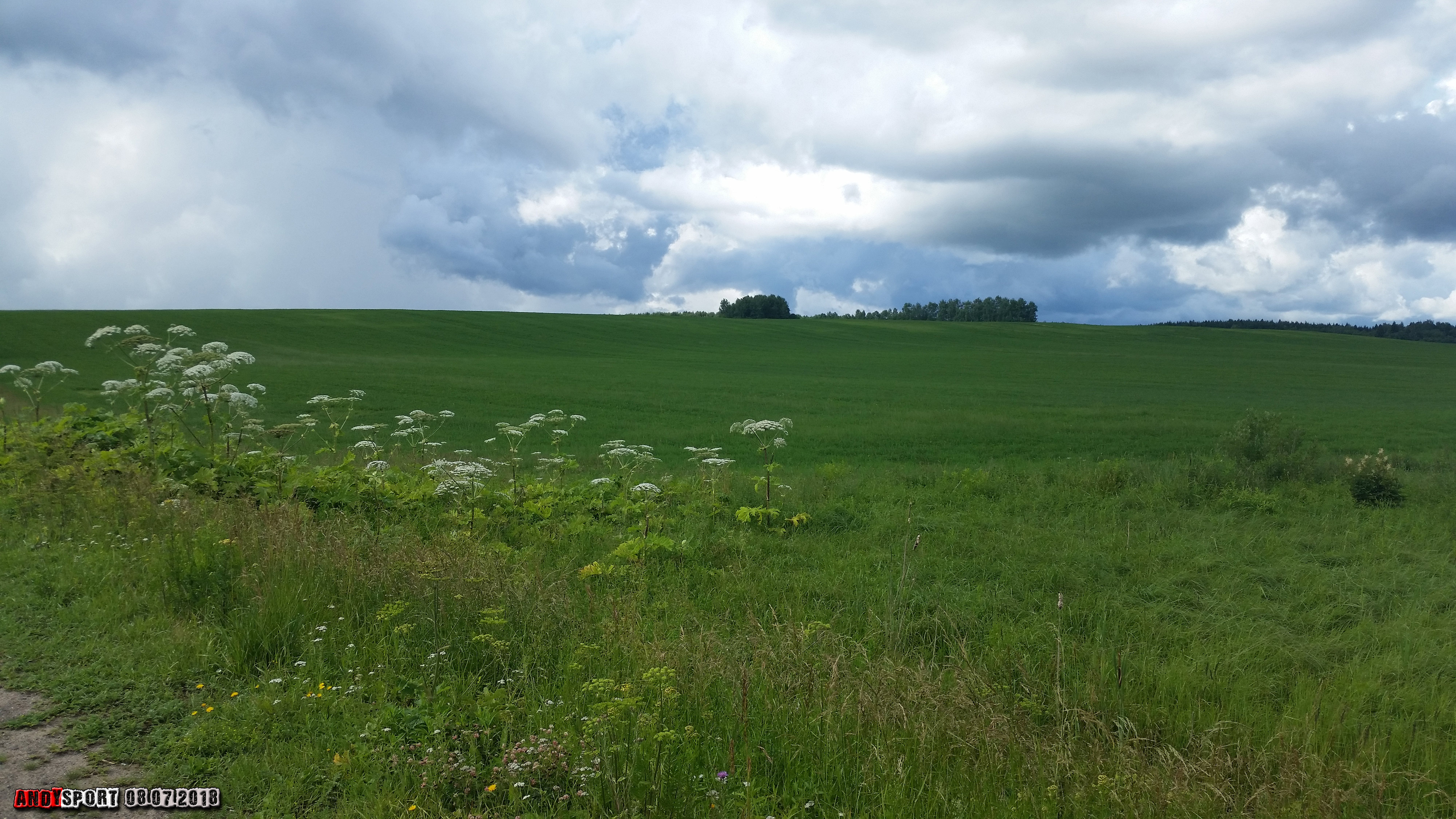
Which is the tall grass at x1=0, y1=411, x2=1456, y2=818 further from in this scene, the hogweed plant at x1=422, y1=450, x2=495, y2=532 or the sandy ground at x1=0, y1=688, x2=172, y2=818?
the hogweed plant at x1=422, y1=450, x2=495, y2=532

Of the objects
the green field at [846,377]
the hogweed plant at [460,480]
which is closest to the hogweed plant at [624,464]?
the hogweed plant at [460,480]

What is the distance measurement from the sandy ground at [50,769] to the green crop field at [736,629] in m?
0.09

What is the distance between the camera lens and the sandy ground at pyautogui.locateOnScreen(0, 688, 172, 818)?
3.40m

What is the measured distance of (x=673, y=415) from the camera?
2997 centimetres

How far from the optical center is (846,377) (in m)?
52.8

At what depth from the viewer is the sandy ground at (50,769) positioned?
3.40 meters

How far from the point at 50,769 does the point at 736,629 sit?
4166mm

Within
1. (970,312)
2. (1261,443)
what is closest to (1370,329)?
(970,312)

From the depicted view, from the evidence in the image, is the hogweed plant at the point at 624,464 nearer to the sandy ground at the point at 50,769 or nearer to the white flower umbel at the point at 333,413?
the white flower umbel at the point at 333,413

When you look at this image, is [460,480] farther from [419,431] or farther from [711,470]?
[419,431]

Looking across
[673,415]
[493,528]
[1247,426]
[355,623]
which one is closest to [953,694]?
[355,623]

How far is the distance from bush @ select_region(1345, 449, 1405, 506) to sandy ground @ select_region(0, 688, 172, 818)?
1567 centimetres

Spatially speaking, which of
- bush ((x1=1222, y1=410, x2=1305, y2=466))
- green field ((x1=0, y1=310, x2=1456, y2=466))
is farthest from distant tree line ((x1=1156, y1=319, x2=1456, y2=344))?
bush ((x1=1222, y1=410, x2=1305, y2=466))

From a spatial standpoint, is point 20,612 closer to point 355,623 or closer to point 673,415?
point 355,623
